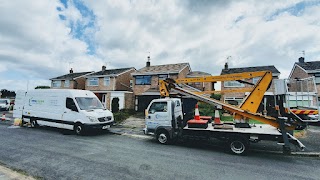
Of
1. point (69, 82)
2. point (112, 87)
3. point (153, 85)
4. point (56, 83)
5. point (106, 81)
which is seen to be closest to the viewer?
point (153, 85)

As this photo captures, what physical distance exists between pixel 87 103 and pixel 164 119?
228 inches

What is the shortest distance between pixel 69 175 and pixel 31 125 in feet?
35.9

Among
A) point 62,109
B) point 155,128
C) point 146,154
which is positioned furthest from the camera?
point 62,109

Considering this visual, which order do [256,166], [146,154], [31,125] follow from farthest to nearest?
[31,125] → [146,154] → [256,166]

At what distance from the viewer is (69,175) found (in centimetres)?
496

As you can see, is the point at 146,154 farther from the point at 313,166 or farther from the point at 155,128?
the point at 313,166

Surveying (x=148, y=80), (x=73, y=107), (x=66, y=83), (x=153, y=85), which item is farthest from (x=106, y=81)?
(x=73, y=107)

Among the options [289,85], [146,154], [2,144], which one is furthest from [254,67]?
[2,144]

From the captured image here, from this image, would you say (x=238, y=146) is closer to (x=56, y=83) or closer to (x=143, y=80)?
(x=143, y=80)

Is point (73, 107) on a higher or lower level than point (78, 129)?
higher

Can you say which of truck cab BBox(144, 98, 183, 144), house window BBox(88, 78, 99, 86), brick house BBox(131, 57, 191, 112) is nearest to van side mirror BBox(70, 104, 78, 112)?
truck cab BBox(144, 98, 183, 144)

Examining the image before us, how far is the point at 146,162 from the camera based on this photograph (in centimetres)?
612

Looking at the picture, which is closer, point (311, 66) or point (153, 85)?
point (311, 66)

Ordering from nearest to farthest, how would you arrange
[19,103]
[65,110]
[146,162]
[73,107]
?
[146,162]
[73,107]
[65,110]
[19,103]
